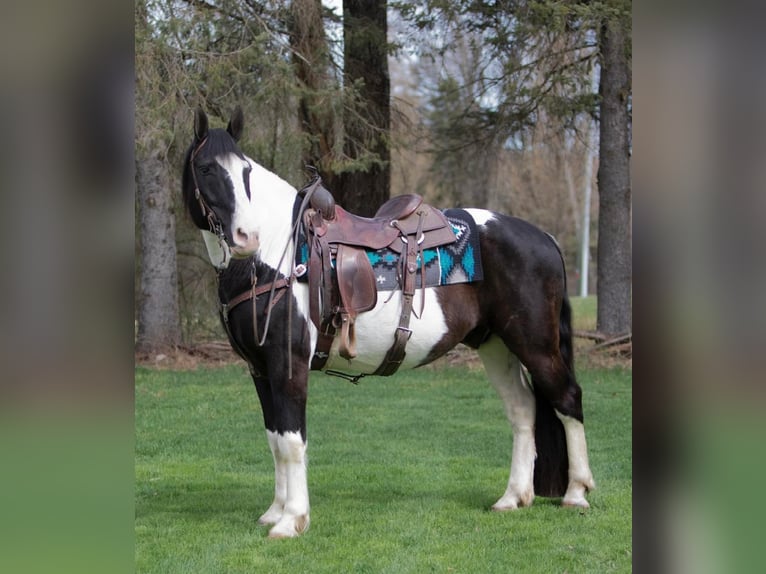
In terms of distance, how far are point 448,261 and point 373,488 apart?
5.61 ft

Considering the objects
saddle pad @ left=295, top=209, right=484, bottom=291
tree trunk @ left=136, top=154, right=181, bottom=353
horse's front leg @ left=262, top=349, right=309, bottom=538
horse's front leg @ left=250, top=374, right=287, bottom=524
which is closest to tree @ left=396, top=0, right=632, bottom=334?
tree trunk @ left=136, top=154, right=181, bottom=353

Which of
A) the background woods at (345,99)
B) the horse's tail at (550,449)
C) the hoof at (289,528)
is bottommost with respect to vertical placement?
the hoof at (289,528)

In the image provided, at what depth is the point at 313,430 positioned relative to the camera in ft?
24.2

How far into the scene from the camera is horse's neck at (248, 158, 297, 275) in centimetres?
410

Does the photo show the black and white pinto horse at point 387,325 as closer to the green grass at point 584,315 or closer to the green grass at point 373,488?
the green grass at point 373,488

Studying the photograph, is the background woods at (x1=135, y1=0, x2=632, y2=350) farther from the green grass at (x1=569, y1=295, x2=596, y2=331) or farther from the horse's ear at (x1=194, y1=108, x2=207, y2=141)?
the horse's ear at (x1=194, y1=108, x2=207, y2=141)

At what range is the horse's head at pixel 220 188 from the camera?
387 cm

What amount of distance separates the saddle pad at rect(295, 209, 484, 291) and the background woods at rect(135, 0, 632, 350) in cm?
371

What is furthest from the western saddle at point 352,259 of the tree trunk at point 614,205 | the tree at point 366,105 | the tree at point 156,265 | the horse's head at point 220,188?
the tree trunk at point 614,205

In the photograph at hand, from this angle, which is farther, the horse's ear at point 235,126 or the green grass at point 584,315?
the green grass at point 584,315

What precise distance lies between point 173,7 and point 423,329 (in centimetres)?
530

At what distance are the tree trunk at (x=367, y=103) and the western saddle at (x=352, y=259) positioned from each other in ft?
17.5
